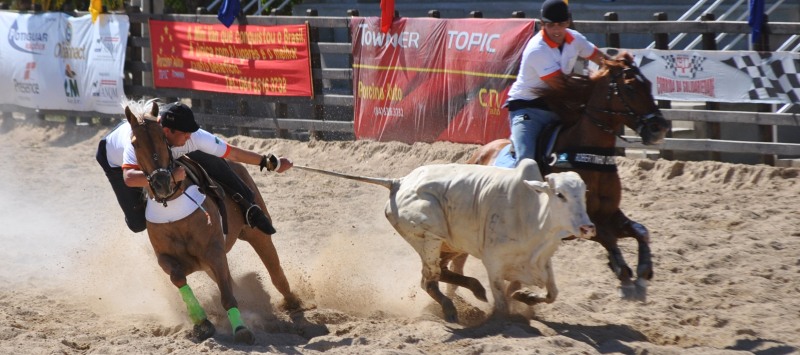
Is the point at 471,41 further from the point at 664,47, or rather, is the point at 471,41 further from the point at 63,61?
the point at 63,61

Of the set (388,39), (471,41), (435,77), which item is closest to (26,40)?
(388,39)

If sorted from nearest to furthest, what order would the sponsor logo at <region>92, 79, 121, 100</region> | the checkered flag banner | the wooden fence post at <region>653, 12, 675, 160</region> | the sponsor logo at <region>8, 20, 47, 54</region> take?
1. the checkered flag banner
2. the wooden fence post at <region>653, 12, 675, 160</region>
3. the sponsor logo at <region>92, 79, 121, 100</region>
4. the sponsor logo at <region>8, 20, 47, 54</region>

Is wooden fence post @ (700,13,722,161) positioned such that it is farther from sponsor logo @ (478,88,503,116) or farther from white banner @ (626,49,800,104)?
sponsor logo @ (478,88,503,116)

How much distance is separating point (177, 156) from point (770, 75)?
5985 millimetres

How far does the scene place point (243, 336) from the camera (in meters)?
6.18

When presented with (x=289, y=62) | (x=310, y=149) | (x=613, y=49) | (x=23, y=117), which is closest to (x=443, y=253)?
(x=613, y=49)

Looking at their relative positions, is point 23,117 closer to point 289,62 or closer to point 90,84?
point 90,84

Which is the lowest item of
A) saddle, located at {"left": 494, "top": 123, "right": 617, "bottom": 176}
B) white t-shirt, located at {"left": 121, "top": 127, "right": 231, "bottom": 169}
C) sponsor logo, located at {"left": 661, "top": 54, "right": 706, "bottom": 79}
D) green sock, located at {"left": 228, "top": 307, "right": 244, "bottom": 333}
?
green sock, located at {"left": 228, "top": 307, "right": 244, "bottom": 333}

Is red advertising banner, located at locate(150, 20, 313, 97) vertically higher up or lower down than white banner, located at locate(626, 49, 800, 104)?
higher up

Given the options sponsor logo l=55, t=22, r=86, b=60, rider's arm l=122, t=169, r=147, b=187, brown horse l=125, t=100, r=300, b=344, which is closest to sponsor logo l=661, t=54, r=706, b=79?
brown horse l=125, t=100, r=300, b=344

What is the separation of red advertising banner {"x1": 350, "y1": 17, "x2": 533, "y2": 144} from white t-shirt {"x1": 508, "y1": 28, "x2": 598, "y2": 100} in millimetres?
4089

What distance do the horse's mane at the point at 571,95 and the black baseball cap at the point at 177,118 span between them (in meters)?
2.34

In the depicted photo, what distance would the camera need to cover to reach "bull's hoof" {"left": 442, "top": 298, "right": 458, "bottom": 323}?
21.5 feet

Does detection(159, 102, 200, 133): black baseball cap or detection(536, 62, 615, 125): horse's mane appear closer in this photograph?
detection(159, 102, 200, 133): black baseball cap
